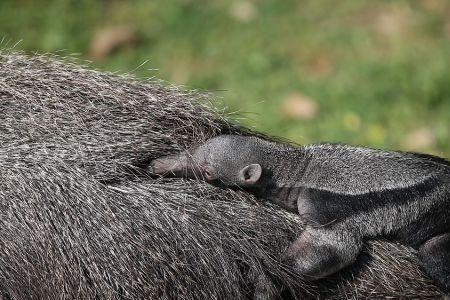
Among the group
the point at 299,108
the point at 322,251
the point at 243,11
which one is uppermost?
the point at 243,11

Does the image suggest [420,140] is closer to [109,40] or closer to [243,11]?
[243,11]

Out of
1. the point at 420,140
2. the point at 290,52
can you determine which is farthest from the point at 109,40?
the point at 420,140

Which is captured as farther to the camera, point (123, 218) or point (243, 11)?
point (243, 11)

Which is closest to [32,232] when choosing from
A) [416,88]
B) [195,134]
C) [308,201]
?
[195,134]

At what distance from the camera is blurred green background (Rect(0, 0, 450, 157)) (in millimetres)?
7211

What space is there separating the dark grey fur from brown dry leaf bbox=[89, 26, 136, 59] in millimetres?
4815

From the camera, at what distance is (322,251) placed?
127 inches

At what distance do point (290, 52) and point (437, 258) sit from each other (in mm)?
5082

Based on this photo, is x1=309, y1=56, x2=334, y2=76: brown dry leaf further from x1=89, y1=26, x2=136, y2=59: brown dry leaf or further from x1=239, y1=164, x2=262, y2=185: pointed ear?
x1=239, y1=164, x2=262, y2=185: pointed ear

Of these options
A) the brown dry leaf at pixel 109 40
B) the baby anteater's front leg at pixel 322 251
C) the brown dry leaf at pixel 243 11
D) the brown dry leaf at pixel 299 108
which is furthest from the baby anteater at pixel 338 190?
the brown dry leaf at pixel 243 11

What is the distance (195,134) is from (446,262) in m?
1.22

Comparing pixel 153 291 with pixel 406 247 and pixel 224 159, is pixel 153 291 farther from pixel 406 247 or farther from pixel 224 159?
pixel 406 247

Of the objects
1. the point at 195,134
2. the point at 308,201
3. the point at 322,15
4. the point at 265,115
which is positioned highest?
the point at 322,15

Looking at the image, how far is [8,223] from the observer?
10.3 feet
